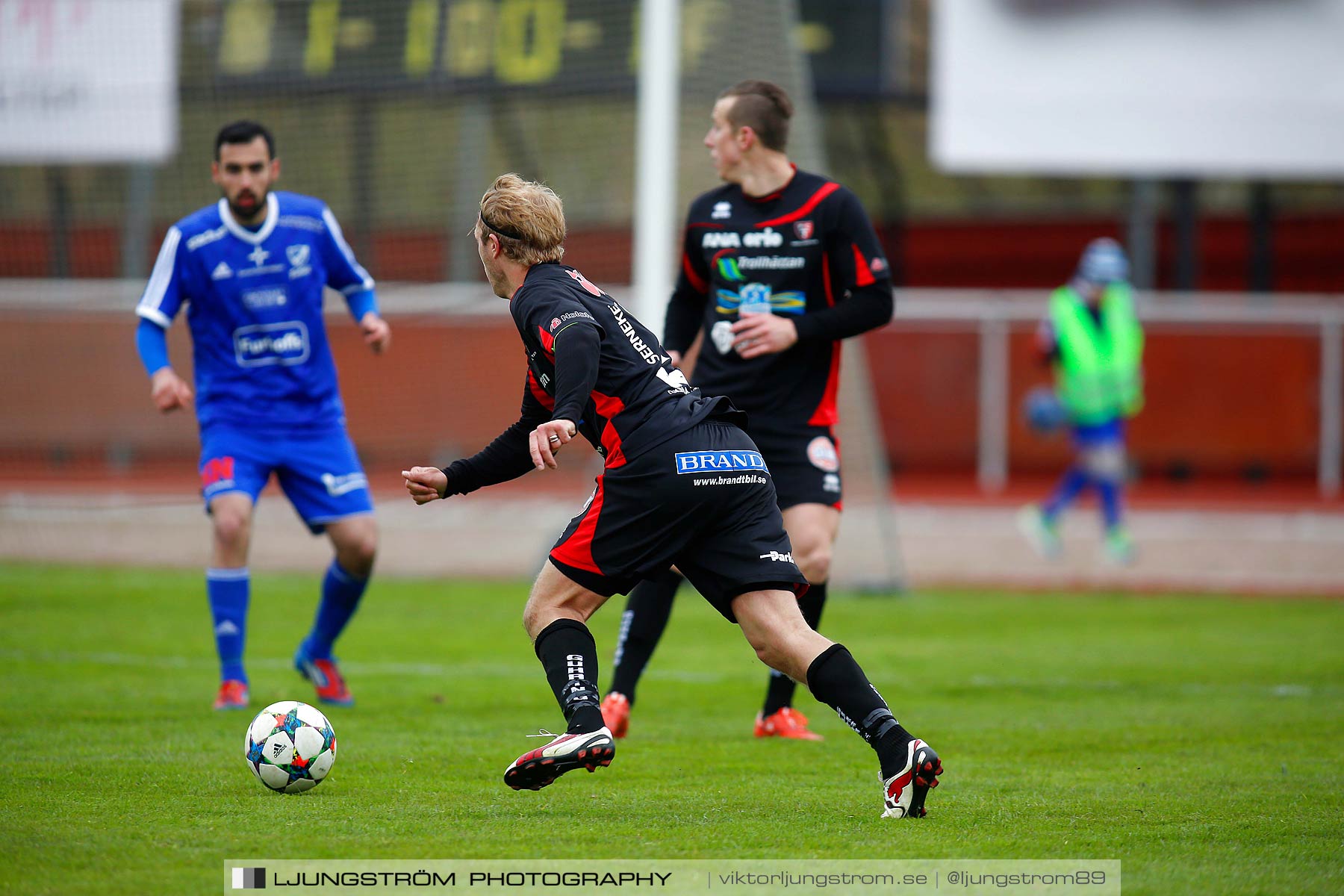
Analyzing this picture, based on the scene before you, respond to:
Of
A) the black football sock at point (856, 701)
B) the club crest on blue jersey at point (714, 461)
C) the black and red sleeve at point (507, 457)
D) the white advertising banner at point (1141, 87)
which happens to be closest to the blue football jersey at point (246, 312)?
the black and red sleeve at point (507, 457)

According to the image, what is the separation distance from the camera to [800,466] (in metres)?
6.12

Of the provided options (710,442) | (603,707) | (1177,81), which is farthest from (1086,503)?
(710,442)

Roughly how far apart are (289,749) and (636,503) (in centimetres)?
128

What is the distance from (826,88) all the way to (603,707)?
38.8 ft

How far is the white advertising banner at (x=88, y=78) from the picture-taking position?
1333 centimetres

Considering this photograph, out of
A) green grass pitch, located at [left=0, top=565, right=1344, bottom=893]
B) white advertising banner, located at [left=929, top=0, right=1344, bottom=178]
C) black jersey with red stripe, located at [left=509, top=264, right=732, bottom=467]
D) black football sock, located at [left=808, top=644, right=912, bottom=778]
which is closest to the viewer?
green grass pitch, located at [left=0, top=565, right=1344, bottom=893]

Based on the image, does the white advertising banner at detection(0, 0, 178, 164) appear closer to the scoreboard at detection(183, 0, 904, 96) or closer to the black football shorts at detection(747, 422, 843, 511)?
the scoreboard at detection(183, 0, 904, 96)

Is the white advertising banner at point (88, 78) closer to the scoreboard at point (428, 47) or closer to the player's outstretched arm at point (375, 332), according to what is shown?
the scoreboard at point (428, 47)

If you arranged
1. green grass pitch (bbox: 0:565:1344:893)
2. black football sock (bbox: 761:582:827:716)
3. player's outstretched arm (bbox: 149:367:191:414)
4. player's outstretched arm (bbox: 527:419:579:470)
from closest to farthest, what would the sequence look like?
1. green grass pitch (bbox: 0:565:1344:893)
2. player's outstretched arm (bbox: 527:419:579:470)
3. black football sock (bbox: 761:582:827:716)
4. player's outstretched arm (bbox: 149:367:191:414)

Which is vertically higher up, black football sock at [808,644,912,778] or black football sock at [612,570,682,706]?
black football sock at [808,644,912,778]

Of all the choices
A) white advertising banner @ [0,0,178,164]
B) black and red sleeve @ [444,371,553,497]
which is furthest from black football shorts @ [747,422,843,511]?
white advertising banner @ [0,0,178,164]

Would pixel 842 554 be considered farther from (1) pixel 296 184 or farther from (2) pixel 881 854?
(2) pixel 881 854

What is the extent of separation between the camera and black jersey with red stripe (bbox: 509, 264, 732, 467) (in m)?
4.44

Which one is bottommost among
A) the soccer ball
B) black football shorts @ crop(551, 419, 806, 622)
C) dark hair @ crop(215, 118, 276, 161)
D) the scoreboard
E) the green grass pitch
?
the green grass pitch
